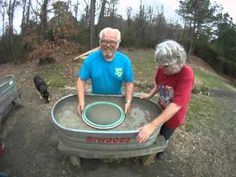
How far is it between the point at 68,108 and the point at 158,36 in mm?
25231

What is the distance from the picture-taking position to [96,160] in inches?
172

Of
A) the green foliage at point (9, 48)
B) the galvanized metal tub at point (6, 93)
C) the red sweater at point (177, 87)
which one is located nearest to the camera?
the red sweater at point (177, 87)

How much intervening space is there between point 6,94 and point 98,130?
8.54ft

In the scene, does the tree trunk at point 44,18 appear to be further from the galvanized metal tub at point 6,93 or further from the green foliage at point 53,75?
the galvanized metal tub at point 6,93

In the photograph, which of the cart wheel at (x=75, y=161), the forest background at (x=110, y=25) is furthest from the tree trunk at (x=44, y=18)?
the cart wheel at (x=75, y=161)

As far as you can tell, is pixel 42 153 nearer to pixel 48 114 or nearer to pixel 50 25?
pixel 48 114

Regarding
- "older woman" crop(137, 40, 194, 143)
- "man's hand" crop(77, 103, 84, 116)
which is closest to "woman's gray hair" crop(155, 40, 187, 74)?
"older woman" crop(137, 40, 194, 143)

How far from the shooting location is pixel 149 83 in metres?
9.65

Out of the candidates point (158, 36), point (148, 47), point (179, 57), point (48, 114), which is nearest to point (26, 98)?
point (48, 114)

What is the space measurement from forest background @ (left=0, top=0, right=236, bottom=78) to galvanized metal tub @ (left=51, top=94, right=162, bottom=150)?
828cm

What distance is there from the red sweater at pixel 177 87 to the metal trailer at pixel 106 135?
28 centimetres

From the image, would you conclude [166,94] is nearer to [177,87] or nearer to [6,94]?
[177,87]

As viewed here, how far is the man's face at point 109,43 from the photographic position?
3.44 m

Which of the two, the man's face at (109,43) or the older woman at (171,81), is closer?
the older woman at (171,81)
